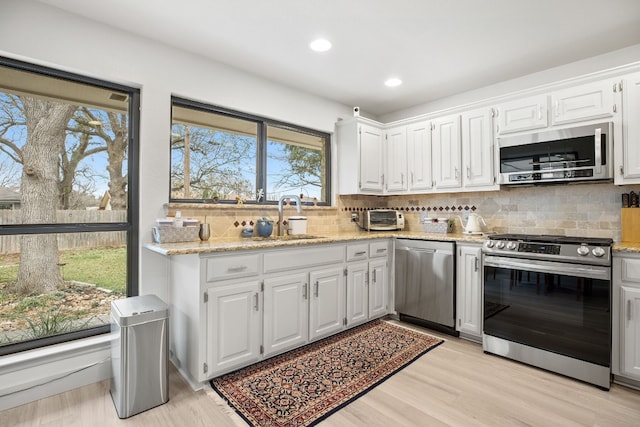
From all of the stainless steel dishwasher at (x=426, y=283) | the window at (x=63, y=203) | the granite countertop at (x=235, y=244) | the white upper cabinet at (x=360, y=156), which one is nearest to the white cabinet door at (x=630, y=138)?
the granite countertop at (x=235, y=244)

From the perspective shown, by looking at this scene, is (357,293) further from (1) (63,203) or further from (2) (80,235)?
(1) (63,203)

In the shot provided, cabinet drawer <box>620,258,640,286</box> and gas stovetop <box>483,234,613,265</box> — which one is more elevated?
gas stovetop <box>483,234,613,265</box>

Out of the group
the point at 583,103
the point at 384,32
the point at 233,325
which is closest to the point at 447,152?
the point at 583,103

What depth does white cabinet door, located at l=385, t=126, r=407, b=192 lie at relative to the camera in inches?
150

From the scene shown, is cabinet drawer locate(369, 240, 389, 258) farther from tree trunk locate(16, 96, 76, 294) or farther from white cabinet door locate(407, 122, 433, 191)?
tree trunk locate(16, 96, 76, 294)

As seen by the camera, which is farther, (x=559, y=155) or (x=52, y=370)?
(x=559, y=155)

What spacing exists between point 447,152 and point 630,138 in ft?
4.56

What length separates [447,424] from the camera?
70.0 inches

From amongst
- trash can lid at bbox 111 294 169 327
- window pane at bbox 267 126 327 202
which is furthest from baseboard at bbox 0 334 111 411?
window pane at bbox 267 126 327 202

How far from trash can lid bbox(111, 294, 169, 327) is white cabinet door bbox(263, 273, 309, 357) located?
71cm

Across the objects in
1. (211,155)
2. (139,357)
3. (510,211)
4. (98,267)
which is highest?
(211,155)

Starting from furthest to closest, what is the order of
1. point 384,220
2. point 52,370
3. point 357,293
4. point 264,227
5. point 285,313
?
point 384,220
point 357,293
point 264,227
point 285,313
point 52,370

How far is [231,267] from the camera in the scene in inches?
87.4

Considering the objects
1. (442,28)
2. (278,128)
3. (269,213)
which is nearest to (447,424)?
(269,213)
